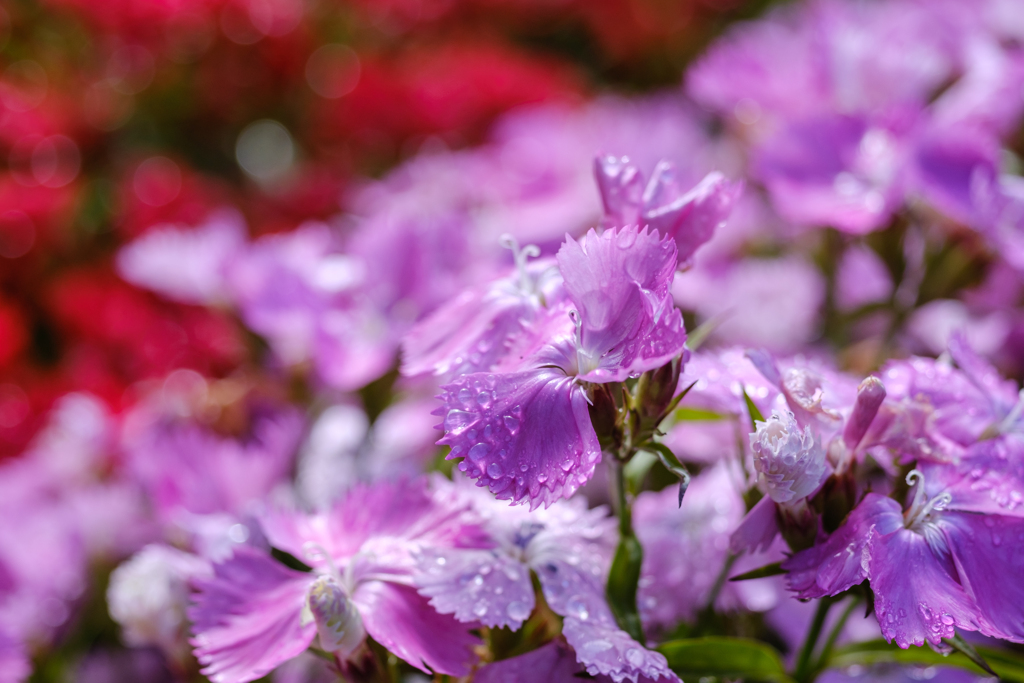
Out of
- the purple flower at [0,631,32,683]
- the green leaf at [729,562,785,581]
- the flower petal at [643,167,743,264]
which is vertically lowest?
the purple flower at [0,631,32,683]

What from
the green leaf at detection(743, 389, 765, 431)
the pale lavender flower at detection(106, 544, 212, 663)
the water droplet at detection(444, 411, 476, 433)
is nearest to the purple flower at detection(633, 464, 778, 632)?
the green leaf at detection(743, 389, 765, 431)

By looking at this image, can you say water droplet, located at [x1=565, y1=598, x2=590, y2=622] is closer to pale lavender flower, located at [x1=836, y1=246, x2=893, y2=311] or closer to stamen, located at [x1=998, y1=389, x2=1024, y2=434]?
stamen, located at [x1=998, y1=389, x2=1024, y2=434]

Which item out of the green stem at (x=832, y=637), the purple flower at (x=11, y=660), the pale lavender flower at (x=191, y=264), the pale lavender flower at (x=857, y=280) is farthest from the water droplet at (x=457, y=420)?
the pale lavender flower at (x=857, y=280)

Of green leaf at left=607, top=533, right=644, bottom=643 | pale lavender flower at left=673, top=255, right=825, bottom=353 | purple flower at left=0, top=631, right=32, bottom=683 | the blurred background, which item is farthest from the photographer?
the blurred background

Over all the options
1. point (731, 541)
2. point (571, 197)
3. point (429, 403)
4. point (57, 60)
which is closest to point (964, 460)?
point (731, 541)

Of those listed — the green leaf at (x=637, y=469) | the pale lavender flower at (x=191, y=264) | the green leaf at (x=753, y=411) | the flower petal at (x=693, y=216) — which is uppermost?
the flower petal at (x=693, y=216)

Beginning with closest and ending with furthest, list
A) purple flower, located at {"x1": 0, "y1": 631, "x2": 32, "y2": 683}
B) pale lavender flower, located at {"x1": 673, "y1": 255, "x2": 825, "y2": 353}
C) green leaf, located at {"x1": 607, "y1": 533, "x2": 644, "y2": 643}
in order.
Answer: green leaf, located at {"x1": 607, "y1": 533, "x2": 644, "y2": 643} < purple flower, located at {"x1": 0, "y1": 631, "x2": 32, "y2": 683} < pale lavender flower, located at {"x1": 673, "y1": 255, "x2": 825, "y2": 353}

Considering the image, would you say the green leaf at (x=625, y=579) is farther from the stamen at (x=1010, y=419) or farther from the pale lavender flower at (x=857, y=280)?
the pale lavender flower at (x=857, y=280)

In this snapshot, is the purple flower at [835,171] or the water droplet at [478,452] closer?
the water droplet at [478,452]

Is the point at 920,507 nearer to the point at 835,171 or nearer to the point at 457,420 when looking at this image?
the point at 457,420
